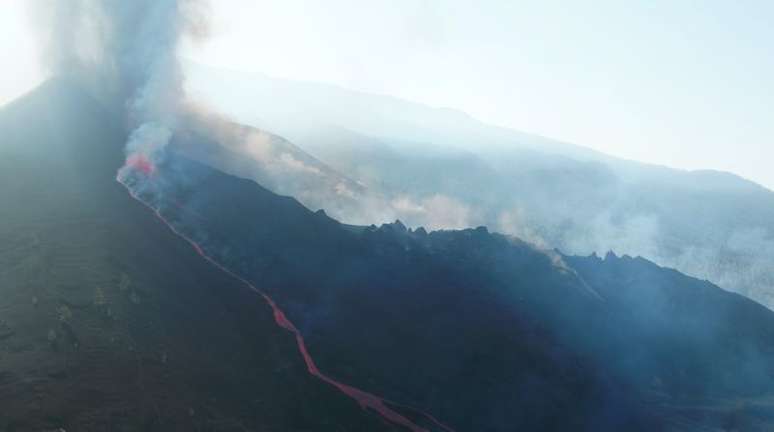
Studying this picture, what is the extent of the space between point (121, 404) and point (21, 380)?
448cm

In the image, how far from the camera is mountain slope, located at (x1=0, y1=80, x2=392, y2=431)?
31.3m

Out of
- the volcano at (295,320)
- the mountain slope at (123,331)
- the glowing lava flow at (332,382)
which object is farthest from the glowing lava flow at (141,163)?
the glowing lava flow at (332,382)

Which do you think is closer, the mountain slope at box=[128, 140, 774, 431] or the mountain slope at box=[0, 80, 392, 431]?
the mountain slope at box=[0, 80, 392, 431]

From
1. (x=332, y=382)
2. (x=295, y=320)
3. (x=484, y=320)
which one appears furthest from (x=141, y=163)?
(x=484, y=320)

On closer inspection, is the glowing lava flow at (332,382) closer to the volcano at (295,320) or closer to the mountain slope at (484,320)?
the volcano at (295,320)

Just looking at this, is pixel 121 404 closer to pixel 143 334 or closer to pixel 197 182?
pixel 143 334

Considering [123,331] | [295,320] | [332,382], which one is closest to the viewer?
[123,331]

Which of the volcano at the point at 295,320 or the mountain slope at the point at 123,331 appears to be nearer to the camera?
the mountain slope at the point at 123,331

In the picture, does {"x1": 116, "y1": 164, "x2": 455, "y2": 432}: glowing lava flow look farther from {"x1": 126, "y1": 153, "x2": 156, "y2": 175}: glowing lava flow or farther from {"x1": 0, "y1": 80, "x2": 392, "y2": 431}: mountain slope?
{"x1": 126, "y1": 153, "x2": 156, "y2": 175}: glowing lava flow

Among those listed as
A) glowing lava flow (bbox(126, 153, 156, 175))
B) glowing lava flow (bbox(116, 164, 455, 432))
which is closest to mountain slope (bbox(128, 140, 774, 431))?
glowing lava flow (bbox(116, 164, 455, 432))

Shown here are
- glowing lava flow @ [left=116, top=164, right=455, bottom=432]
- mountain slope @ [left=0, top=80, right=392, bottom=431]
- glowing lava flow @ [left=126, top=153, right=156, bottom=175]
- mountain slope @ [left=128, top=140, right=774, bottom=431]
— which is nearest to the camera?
mountain slope @ [left=0, top=80, right=392, bottom=431]

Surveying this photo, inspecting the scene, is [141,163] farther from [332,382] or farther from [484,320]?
[484,320]

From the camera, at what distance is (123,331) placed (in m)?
37.5

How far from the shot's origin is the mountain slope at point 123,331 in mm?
31328
